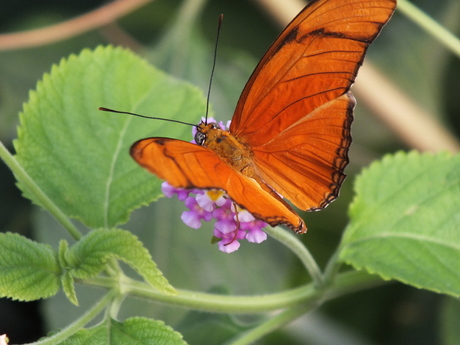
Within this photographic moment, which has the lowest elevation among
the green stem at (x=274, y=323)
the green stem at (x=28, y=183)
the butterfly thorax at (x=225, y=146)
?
the green stem at (x=274, y=323)

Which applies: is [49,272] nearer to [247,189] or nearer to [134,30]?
[247,189]

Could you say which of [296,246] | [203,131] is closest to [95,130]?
[203,131]

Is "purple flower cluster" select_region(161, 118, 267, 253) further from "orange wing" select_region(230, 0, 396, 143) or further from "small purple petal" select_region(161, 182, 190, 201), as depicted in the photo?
"orange wing" select_region(230, 0, 396, 143)

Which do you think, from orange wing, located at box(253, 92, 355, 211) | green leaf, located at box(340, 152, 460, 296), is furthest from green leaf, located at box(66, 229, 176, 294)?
green leaf, located at box(340, 152, 460, 296)

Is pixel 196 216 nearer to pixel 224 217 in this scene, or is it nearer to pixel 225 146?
pixel 224 217

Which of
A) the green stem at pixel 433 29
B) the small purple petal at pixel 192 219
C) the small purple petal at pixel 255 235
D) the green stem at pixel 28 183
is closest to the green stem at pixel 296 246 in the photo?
the small purple petal at pixel 255 235

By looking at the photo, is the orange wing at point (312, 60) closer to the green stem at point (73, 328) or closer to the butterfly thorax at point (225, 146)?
the butterfly thorax at point (225, 146)
